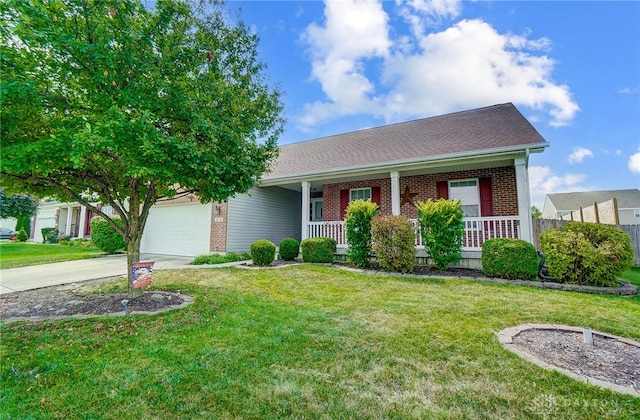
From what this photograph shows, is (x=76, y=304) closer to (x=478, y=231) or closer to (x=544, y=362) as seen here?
(x=544, y=362)

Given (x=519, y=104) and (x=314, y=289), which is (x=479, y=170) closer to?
(x=519, y=104)

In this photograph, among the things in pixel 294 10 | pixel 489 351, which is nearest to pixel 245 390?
pixel 489 351

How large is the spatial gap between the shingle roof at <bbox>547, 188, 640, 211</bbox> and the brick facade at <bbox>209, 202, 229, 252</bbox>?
3776 cm

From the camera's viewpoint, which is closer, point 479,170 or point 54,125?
point 54,125

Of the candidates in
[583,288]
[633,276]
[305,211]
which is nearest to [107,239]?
[305,211]

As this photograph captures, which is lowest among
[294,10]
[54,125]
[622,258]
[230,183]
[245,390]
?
[245,390]

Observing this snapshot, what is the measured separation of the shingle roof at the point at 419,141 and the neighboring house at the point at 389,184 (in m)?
0.04

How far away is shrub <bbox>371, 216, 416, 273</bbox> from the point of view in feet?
25.3

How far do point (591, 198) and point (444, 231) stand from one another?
38.0m

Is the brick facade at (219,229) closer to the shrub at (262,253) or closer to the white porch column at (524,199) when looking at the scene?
the shrub at (262,253)

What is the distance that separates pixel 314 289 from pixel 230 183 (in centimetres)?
283

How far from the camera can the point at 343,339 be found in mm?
3434

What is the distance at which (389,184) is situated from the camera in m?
11.5

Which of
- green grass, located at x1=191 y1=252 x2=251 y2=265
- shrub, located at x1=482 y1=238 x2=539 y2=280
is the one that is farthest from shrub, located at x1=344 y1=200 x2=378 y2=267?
green grass, located at x1=191 y1=252 x2=251 y2=265
